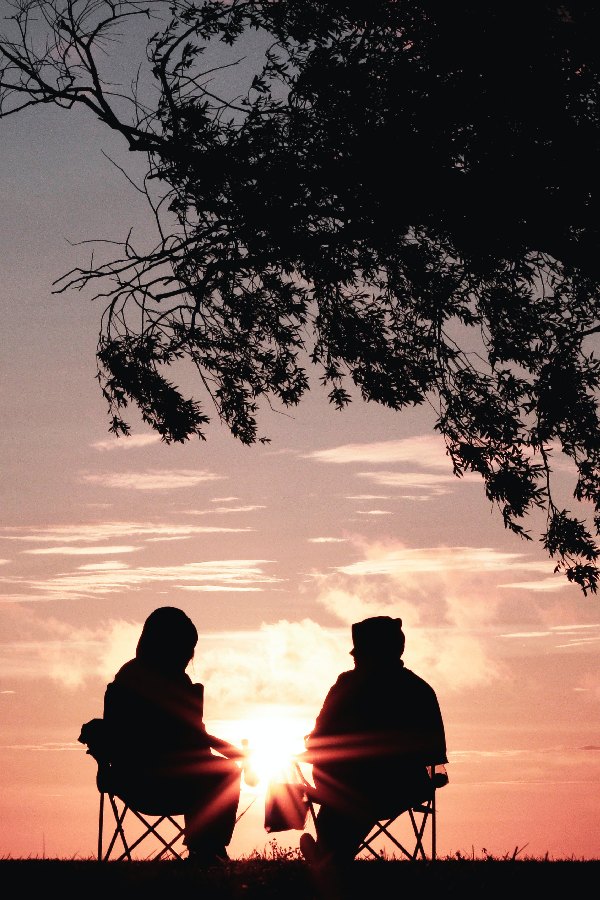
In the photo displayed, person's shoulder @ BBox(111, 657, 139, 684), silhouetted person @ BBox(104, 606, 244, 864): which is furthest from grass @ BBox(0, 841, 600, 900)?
person's shoulder @ BBox(111, 657, 139, 684)

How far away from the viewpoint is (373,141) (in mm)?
10219

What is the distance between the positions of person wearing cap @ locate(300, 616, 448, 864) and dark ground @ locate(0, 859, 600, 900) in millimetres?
397

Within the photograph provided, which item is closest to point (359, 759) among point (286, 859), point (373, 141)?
point (286, 859)

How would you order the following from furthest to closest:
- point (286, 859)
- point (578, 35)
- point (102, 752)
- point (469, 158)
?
point (469, 158), point (578, 35), point (286, 859), point (102, 752)

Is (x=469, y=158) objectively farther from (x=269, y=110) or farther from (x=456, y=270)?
(x=269, y=110)

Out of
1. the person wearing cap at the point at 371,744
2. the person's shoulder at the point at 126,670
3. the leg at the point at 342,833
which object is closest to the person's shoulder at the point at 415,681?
the person wearing cap at the point at 371,744

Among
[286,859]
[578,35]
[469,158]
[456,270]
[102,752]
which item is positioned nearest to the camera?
[102,752]

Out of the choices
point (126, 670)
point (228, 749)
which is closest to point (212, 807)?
point (228, 749)

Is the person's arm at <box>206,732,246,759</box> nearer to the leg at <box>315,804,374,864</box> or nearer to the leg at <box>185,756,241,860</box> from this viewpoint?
the leg at <box>185,756,241,860</box>

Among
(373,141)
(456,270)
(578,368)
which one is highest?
(373,141)

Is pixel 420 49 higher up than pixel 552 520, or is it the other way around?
pixel 420 49

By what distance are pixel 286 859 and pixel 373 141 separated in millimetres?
6639

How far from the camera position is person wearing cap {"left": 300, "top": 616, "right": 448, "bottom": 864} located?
797 cm

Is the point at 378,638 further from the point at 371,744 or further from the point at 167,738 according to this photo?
the point at 167,738
